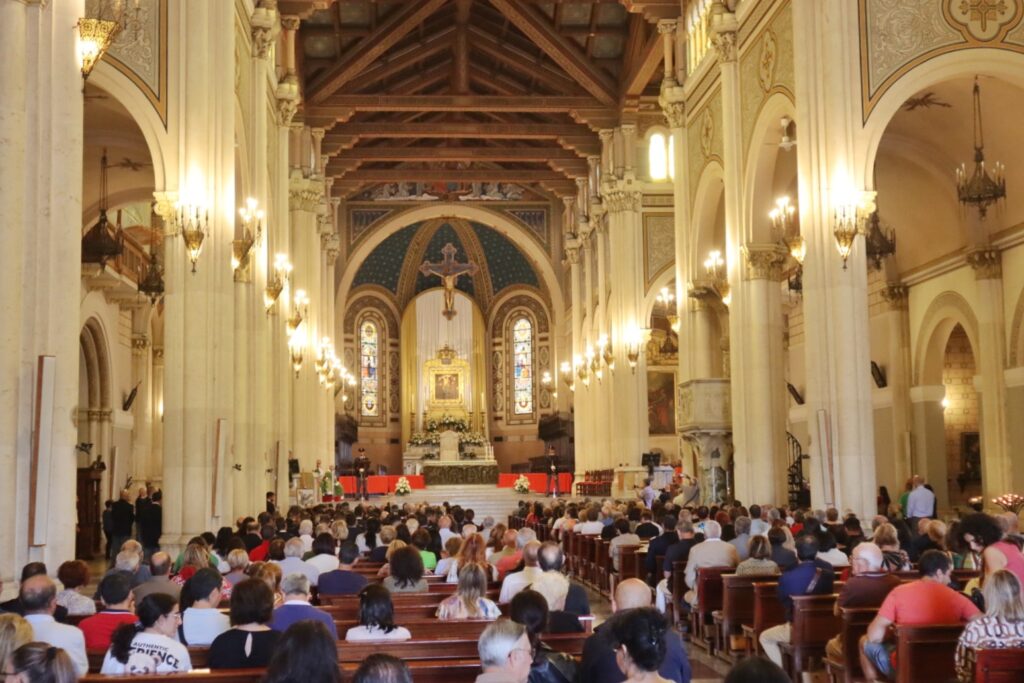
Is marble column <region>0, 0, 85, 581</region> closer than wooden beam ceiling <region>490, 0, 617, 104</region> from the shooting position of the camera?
Yes

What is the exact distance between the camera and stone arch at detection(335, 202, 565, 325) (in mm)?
47312

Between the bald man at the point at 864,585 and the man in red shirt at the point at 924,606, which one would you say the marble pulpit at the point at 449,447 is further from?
the man in red shirt at the point at 924,606

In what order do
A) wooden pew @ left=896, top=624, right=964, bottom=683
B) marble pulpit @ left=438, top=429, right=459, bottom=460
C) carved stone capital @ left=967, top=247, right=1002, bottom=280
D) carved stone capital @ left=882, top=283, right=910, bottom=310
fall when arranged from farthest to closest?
marble pulpit @ left=438, top=429, right=459, bottom=460 → carved stone capital @ left=882, top=283, right=910, bottom=310 → carved stone capital @ left=967, top=247, right=1002, bottom=280 → wooden pew @ left=896, top=624, right=964, bottom=683

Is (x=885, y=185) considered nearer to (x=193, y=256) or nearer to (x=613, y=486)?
(x=613, y=486)

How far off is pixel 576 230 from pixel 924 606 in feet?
121

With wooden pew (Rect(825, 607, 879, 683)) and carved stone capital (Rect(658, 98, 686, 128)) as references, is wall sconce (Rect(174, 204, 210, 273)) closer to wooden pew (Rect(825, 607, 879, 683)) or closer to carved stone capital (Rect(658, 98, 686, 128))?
wooden pew (Rect(825, 607, 879, 683))

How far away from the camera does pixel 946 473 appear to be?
85.9 ft

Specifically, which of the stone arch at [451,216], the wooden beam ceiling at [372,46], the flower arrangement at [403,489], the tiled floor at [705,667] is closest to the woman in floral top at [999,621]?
the tiled floor at [705,667]

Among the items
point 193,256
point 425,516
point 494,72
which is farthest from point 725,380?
point 494,72

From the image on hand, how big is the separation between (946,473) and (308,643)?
78.8 feet

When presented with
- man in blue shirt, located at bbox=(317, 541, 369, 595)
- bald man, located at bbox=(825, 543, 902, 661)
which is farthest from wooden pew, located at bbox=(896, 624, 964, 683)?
man in blue shirt, located at bbox=(317, 541, 369, 595)

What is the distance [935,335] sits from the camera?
86.2 feet

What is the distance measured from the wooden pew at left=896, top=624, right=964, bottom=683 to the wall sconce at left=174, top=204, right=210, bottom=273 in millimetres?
11150

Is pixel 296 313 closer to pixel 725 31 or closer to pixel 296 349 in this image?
pixel 296 349
